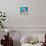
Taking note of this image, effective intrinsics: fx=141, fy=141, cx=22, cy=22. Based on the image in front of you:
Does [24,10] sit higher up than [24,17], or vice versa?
[24,10]

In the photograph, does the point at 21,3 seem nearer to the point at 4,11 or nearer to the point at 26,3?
the point at 26,3

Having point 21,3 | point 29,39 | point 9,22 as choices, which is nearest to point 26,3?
point 21,3

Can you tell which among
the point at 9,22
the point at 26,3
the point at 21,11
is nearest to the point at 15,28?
the point at 9,22

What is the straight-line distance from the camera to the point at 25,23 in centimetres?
366

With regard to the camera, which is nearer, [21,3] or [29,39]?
[29,39]

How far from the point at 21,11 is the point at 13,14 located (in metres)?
0.22

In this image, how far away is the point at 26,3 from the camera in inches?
143

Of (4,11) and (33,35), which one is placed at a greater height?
(4,11)

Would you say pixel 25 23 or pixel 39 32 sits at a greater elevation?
pixel 25 23

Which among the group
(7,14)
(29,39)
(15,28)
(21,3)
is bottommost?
(29,39)

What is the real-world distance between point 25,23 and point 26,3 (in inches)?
20.4

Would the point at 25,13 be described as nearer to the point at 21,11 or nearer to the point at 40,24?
the point at 21,11

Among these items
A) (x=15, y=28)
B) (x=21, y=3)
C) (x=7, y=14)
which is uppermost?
(x=21, y=3)

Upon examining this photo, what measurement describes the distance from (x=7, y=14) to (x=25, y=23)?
523 millimetres
